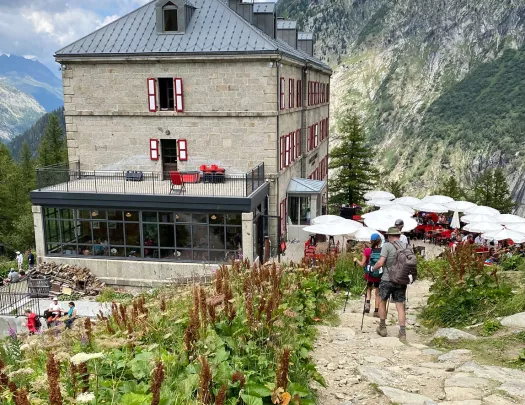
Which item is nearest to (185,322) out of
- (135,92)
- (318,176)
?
(135,92)

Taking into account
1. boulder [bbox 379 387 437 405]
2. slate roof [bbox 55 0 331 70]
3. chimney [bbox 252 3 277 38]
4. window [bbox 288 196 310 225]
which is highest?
chimney [bbox 252 3 277 38]

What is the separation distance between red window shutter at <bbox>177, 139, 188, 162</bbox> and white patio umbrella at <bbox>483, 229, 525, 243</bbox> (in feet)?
47.3

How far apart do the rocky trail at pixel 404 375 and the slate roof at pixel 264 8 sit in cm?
2320

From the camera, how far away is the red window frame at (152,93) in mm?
25391

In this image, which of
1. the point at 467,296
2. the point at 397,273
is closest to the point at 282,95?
the point at 467,296

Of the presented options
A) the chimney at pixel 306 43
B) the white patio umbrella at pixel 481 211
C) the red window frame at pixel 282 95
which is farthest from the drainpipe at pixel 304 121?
the white patio umbrella at pixel 481 211

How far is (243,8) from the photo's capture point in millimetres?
28766

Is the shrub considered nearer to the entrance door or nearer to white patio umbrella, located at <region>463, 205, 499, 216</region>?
white patio umbrella, located at <region>463, 205, 499, 216</region>

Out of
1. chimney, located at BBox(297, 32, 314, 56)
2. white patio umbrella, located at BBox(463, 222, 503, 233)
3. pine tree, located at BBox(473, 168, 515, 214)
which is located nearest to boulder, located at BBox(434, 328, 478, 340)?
white patio umbrella, located at BBox(463, 222, 503, 233)

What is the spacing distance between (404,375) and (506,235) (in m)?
17.4

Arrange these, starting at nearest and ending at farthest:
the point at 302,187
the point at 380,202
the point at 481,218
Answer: the point at 481,218, the point at 302,187, the point at 380,202

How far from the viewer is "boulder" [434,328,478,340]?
8.84m

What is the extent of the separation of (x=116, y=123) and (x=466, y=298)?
2061cm

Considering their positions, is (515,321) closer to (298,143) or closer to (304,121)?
(298,143)
